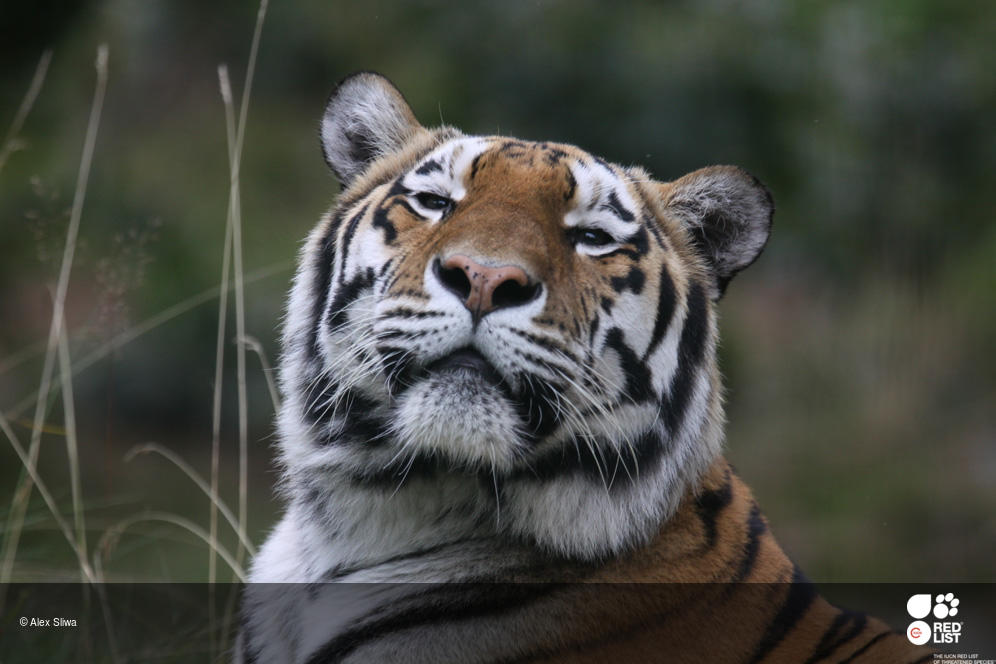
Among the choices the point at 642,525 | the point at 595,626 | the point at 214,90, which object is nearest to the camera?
the point at 595,626

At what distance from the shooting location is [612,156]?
4.19m

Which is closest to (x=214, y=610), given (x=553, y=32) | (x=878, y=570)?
(x=553, y=32)

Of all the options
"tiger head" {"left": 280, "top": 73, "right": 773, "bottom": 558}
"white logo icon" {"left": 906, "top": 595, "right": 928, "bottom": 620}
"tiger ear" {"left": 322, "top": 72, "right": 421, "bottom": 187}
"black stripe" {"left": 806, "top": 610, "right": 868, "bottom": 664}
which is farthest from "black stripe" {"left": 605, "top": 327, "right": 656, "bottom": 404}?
"white logo icon" {"left": 906, "top": 595, "right": 928, "bottom": 620}

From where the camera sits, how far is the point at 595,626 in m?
1.74

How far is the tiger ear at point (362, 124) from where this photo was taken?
88.2 inches

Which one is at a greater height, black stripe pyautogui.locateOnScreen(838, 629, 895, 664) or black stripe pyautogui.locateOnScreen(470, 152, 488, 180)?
black stripe pyautogui.locateOnScreen(470, 152, 488, 180)

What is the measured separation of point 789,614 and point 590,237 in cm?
75

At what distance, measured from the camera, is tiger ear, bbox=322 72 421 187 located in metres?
2.24

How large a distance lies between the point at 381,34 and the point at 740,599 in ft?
10.3

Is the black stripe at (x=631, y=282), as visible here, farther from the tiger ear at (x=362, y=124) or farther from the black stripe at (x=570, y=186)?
the tiger ear at (x=362, y=124)

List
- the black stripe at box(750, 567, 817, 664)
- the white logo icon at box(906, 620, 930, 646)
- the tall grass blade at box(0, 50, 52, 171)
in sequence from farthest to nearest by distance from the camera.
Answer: the tall grass blade at box(0, 50, 52, 171) → the white logo icon at box(906, 620, 930, 646) → the black stripe at box(750, 567, 817, 664)

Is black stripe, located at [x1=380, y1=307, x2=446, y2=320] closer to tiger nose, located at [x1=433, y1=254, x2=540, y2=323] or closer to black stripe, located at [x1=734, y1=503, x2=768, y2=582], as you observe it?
tiger nose, located at [x1=433, y1=254, x2=540, y2=323]

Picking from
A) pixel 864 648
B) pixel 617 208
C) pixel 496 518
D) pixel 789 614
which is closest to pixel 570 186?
pixel 617 208

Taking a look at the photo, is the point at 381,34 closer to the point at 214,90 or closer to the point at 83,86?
the point at 214,90
